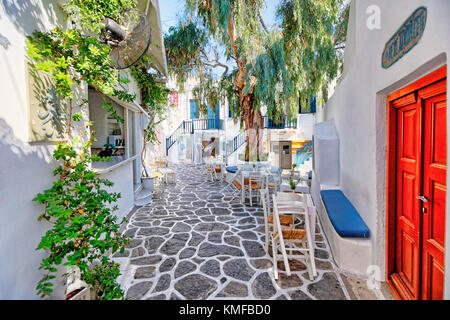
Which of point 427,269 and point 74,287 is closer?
point 427,269

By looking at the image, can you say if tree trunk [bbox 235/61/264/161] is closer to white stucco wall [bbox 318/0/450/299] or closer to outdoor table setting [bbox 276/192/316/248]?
white stucco wall [bbox 318/0/450/299]

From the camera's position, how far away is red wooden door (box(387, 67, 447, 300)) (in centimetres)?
216

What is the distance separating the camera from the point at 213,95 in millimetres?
10914

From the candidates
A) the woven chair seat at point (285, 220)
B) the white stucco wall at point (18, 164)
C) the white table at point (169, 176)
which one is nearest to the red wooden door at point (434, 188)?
the woven chair seat at point (285, 220)

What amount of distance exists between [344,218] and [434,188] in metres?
1.61

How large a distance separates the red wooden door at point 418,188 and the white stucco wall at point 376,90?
0.11 metres

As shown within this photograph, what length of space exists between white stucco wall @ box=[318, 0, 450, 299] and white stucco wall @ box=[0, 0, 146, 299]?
133 inches

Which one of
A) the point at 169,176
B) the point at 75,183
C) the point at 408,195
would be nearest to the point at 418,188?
the point at 408,195

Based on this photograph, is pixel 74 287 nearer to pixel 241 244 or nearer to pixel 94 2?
pixel 241 244
